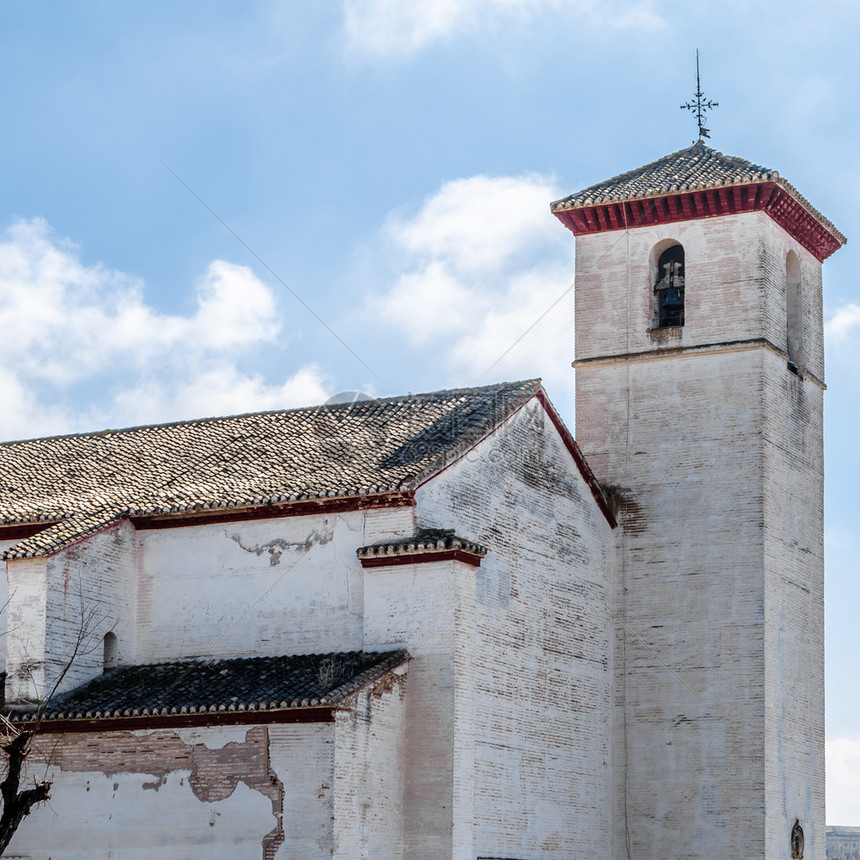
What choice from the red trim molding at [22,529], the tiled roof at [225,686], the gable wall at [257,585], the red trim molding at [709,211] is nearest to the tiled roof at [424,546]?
the gable wall at [257,585]

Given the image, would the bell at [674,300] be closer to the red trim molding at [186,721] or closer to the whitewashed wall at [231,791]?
the whitewashed wall at [231,791]

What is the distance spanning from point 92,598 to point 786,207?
37.7 ft

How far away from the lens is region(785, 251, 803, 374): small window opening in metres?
24.6

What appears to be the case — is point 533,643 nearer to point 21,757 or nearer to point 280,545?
point 280,545

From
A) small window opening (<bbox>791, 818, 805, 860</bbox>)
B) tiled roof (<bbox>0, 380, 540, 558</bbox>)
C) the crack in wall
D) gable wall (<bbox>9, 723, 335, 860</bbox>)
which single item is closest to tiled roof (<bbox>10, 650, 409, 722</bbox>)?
gable wall (<bbox>9, 723, 335, 860</bbox>)

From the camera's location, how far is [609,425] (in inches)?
952

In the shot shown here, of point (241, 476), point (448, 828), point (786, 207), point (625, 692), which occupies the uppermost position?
point (786, 207)

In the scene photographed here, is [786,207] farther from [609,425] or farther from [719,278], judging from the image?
[609,425]

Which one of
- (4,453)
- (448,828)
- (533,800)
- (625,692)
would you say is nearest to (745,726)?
(625,692)

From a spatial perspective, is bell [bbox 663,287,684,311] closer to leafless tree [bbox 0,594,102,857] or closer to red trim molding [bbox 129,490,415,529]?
red trim molding [bbox 129,490,415,529]

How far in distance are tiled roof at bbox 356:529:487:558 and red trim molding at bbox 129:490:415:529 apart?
0.42 m

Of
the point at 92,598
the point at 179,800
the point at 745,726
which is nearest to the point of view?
the point at 179,800

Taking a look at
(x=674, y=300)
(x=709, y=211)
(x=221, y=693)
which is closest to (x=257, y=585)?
(x=221, y=693)

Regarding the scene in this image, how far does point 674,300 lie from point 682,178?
1803 mm
